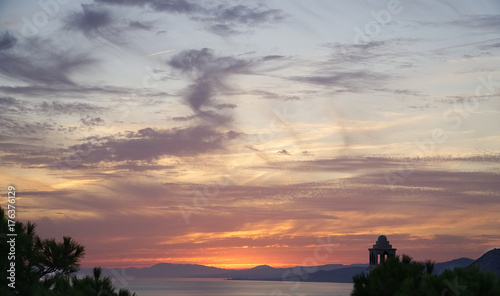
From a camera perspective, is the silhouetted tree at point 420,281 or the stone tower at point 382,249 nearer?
the silhouetted tree at point 420,281

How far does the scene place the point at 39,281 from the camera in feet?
99.5

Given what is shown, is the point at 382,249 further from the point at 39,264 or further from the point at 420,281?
the point at 39,264

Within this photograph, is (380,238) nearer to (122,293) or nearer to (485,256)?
(122,293)

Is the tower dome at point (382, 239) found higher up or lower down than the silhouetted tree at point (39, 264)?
higher up

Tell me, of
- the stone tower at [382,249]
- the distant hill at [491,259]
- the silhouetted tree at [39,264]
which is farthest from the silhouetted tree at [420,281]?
the distant hill at [491,259]

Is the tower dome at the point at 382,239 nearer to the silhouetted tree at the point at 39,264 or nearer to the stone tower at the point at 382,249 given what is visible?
the stone tower at the point at 382,249

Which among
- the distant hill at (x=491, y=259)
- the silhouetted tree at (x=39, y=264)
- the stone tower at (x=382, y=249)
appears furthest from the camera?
the distant hill at (x=491, y=259)

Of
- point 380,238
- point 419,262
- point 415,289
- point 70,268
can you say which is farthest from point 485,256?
point 70,268

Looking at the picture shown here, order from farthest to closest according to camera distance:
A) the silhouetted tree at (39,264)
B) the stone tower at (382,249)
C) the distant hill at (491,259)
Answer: the distant hill at (491,259)
the stone tower at (382,249)
the silhouetted tree at (39,264)

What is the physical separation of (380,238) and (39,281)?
3217 centimetres

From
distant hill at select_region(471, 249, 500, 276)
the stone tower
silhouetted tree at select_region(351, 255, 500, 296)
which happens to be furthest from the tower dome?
distant hill at select_region(471, 249, 500, 276)

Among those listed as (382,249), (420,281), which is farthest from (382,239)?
(420,281)

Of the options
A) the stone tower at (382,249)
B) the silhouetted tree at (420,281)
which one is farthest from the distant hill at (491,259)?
the silhouetted tree at (420,281)

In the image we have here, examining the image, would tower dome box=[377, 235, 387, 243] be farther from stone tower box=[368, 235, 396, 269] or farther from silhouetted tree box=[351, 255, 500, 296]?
silhouetted tree box=[351, 255, 500, 296]
